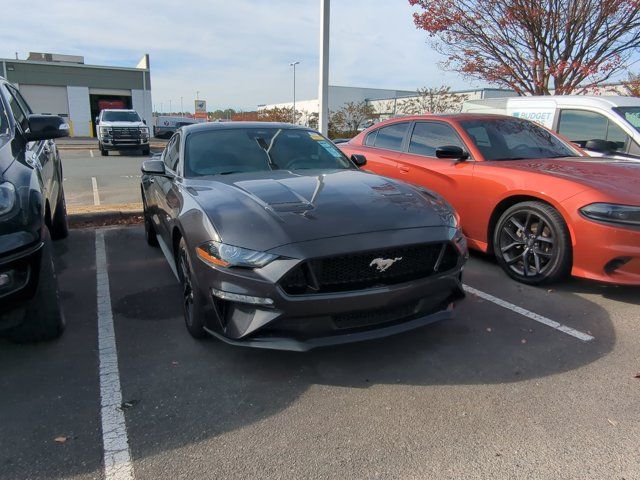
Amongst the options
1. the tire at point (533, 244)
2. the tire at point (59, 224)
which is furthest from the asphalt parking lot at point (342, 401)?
the tire at point (59, 224)

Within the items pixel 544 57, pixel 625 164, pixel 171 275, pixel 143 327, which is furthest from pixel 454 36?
pixel 143 327

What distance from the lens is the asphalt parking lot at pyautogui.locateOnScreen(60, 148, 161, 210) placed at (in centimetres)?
902

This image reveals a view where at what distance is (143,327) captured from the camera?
11.7ft

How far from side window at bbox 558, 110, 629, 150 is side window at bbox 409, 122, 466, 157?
2.67m

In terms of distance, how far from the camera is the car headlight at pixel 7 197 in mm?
2637

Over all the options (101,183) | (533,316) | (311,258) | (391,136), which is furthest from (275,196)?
(101,183)

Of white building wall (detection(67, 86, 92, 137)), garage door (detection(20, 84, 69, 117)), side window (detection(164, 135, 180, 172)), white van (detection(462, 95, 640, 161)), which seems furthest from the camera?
white building wall (detection(67, 86, 92, 137))

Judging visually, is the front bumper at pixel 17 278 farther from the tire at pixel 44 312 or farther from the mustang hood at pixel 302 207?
the mustang hood at pixel 302 207

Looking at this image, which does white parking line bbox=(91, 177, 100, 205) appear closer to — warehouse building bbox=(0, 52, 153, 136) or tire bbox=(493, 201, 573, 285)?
tire bbox=(493, 201, 573, 285)

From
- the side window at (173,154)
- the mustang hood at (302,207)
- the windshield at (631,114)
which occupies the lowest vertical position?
the mustang hood at (302,207)

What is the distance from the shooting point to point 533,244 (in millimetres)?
4328

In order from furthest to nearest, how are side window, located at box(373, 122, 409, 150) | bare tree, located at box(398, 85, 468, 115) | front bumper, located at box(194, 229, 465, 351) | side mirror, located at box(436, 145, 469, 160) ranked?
bare tree, located at box(398, 85, 468, 115) < side window, located at box(373, 122, 409, 150) < side mirror, located at box(436, 145, 469, 160) < front bumper, located at box(194, 229, 465, 351)

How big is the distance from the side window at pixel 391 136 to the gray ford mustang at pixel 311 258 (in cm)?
268

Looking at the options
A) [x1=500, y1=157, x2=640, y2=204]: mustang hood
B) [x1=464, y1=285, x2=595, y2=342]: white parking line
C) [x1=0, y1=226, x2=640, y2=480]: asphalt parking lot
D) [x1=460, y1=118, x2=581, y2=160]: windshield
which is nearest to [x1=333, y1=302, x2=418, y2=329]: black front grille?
[x1=0, y1=226, x2=640, y2=480]: asphalt parking lot
